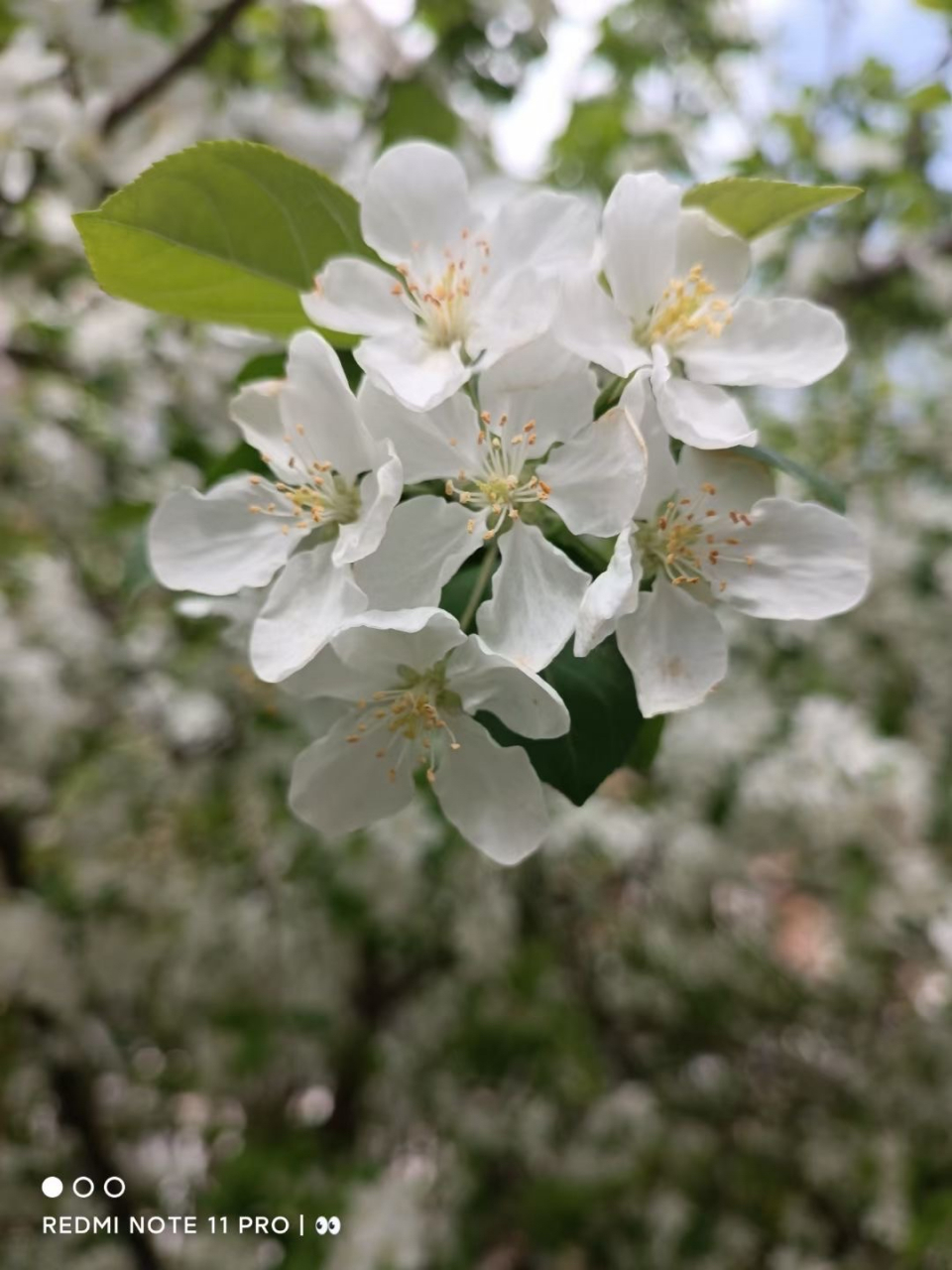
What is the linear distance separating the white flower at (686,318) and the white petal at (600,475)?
4 cm

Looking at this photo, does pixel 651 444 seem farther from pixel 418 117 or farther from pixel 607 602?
pixel 418 117

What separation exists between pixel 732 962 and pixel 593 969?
0.41m

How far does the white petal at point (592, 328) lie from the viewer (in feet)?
2.08

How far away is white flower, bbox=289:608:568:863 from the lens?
61 cm

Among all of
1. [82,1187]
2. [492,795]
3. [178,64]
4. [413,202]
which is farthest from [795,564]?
[82,1187]

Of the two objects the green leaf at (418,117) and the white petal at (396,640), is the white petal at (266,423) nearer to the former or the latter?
the white petal at (396,640)

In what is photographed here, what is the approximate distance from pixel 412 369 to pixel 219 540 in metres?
0.20

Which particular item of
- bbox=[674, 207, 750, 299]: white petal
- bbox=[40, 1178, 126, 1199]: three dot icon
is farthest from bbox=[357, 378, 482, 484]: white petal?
bbox=[40, 1178, 126, 1199]: three dot icon

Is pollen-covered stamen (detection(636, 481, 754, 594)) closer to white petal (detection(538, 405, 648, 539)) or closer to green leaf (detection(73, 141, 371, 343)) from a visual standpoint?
white petal (detection(538, 405, 648, 539))

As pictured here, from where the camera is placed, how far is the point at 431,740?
0.70 meters

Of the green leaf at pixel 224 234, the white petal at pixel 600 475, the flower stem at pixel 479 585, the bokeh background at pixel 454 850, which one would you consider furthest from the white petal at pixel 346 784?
the bokeh background at pixel 454 850

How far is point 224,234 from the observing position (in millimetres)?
745

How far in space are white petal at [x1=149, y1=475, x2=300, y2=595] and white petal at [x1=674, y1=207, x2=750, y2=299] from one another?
348 mm

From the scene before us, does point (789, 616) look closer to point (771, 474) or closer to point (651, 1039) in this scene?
point (771, 474)
